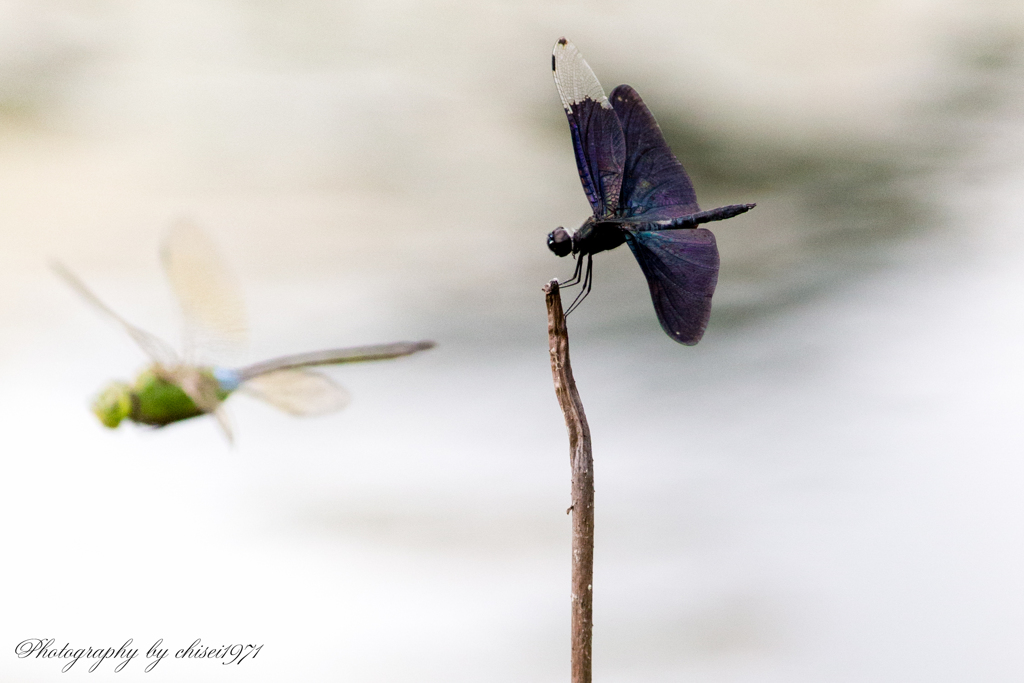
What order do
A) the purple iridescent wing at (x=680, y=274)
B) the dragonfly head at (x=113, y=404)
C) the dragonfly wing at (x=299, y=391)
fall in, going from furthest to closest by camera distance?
the purple iridescent wing at (x=680, y=274), the dragonfly wing at (x=299, y=391), the dragonfly head at (x=113, y=404)

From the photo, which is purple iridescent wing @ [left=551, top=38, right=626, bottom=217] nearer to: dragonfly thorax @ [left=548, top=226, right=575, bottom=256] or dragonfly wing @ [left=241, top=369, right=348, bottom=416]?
dragonfly thorax @ [left=548, top=226, right=575, bottom=256]

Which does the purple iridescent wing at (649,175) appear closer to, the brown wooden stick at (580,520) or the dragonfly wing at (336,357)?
the brown wooden stick at (580,520)

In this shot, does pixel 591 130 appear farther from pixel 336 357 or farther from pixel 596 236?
pixel 336 357

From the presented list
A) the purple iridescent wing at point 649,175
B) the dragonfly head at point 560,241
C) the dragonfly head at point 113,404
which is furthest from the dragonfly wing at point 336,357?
the purple iridescent wing at point 649,175

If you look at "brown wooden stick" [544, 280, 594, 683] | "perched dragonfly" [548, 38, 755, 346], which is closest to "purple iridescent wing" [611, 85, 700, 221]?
"perched dragonfly" [548, 38, 755, 346]

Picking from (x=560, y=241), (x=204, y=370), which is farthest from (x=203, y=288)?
(x=560, y=241)

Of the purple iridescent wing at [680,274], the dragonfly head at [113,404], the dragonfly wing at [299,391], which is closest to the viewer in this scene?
the dragonfly head at [113,404]
